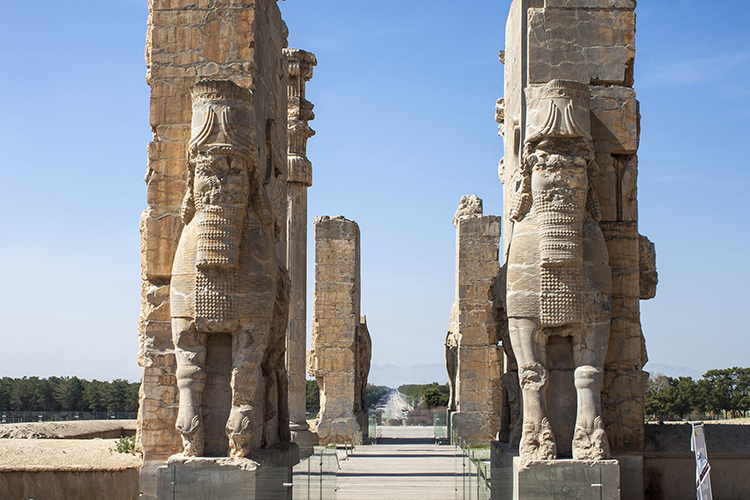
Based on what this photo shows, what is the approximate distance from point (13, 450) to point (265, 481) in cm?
415

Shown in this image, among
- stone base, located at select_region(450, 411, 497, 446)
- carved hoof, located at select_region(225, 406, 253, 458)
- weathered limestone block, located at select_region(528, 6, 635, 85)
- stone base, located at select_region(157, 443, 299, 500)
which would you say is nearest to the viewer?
stone base, located at select_region(157, 443, 299, 500)

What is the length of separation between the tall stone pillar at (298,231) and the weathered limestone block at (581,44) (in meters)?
7.19

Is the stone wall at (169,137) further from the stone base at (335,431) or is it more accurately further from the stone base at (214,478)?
the stone base at (335,431)

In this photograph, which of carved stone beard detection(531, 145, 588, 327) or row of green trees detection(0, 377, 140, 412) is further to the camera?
row of green trees detection(0, 377, 140, 412)

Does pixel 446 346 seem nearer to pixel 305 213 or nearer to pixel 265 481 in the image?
pixel 305 213

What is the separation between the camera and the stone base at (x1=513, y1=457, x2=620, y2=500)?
6.34m

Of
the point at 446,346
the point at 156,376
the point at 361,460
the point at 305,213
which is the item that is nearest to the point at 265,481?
the point at 156,376

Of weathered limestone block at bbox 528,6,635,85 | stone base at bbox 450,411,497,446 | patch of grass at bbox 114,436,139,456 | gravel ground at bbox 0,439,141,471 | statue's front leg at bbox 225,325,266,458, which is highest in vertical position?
weathered limestone block at bbox 528,6,635,85

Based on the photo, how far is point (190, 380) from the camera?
6.48 metres

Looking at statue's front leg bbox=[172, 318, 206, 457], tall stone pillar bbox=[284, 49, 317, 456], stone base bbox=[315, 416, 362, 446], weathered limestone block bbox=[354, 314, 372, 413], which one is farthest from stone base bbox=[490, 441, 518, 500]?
weathered limestone block bbox=[354, 314, 372, 413]

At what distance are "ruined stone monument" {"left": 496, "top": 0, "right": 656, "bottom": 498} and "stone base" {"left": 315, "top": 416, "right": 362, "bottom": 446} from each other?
899 cm

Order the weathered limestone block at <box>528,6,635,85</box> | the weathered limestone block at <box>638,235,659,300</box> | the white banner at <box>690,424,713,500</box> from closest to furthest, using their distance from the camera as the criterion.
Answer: the white banner at <box>690,424,713,500</box>
the weathered limestone block at <box>528,6,635,85</box>
the weathered limestone block at <box>638,235,659,300</box>

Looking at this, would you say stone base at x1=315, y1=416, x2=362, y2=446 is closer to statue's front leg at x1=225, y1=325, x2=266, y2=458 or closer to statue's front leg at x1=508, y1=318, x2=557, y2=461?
statue's front leg at x1=225, y1=325, x2=266, y2=458

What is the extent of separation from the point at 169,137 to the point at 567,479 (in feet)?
14.3
